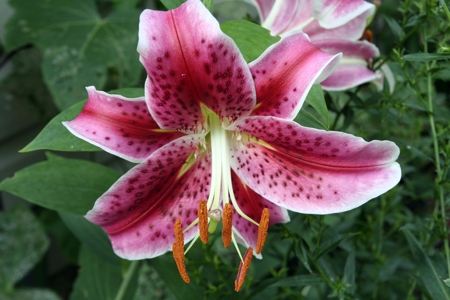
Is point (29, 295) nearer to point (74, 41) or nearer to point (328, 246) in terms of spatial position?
point (74, 41)

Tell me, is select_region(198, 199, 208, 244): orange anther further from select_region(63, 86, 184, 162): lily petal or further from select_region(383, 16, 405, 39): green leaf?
select_region(383, 16, 405, 39): green leaf

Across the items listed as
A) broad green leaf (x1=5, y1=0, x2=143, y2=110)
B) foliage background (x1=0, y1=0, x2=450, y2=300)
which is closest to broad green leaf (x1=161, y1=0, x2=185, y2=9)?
foliage background (x1=0, y1=0, x2=450, y2=300)

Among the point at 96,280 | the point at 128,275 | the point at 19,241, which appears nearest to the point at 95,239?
the point at 128,275

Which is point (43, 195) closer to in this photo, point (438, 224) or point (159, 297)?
point (159, 297)

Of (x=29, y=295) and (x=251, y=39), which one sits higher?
(x=251, y=39)

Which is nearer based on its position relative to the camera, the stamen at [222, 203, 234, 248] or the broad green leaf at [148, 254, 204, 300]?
the stamen at [222, 203, 234, 248]

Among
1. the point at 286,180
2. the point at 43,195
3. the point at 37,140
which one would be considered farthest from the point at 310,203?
the point at 43,195
